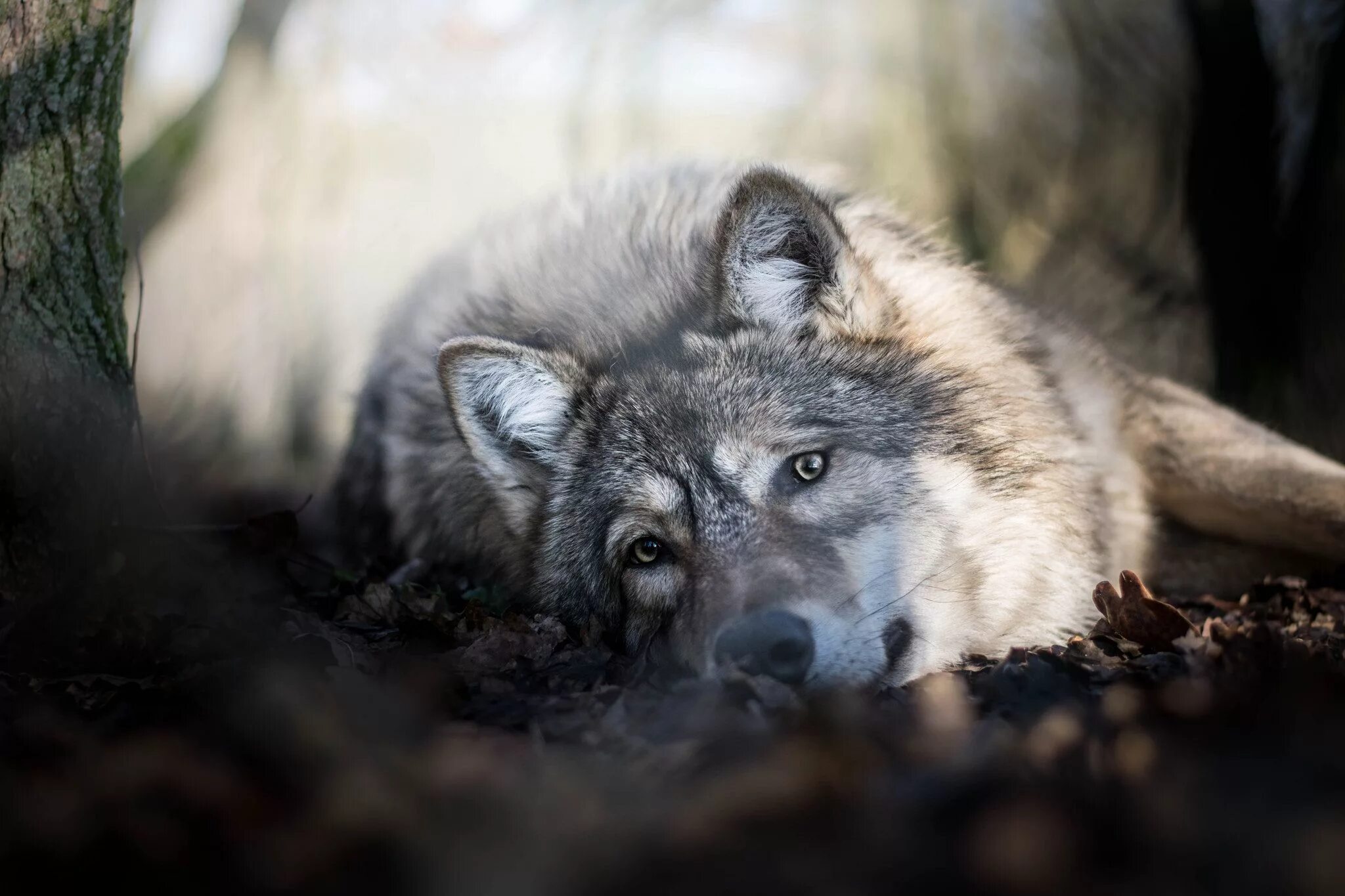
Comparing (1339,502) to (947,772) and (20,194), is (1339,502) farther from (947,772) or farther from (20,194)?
(20,194)

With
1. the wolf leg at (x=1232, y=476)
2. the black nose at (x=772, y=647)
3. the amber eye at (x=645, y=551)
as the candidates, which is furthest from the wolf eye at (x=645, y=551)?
the wolf leg at (x=1232, y=476)

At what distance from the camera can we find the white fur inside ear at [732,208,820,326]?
10.8 feet

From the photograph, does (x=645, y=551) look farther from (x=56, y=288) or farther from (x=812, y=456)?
(x=56, y=288)

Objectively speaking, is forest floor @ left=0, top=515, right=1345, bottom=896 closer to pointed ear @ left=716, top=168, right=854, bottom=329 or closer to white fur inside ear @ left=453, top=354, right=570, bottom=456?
white fur inside ear @ left=453, top=354, right=570, bottom=456

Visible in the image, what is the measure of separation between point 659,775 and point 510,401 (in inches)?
71.7

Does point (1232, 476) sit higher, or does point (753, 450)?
point (753, 450)

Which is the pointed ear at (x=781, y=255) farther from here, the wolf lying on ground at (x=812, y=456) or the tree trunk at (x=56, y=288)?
the tree trunk at (x=56, y=288)

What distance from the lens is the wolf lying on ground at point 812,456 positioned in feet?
10.3

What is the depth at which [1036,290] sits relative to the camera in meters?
6.84

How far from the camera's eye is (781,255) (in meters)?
3.35

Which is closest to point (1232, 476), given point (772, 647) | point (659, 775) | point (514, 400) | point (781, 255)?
point (781, 255)

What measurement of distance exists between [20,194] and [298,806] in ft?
7.40

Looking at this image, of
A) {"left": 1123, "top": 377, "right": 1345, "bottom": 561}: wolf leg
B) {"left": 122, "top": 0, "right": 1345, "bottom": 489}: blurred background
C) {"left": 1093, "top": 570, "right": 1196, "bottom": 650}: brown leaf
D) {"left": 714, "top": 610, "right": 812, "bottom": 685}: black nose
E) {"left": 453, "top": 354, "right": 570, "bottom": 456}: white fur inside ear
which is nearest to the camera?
{"left": 714, "top": 610, "right": 812, "bottom": 685}: black nose

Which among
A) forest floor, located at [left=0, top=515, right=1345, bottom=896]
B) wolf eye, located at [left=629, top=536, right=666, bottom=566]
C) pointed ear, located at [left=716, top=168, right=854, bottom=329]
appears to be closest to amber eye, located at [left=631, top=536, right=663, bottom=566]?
wolf eye, located at [left=629, top=536, right=666, bottom=566]
